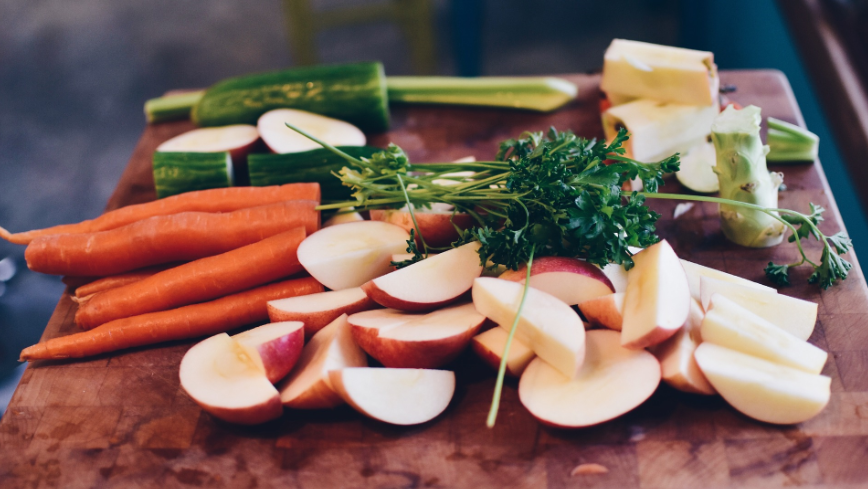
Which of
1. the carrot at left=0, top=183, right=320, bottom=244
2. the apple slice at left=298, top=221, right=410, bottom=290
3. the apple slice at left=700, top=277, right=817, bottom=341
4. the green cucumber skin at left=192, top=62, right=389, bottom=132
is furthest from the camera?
the green cucumber skin at left=192, top=62, right=389, bottom=132

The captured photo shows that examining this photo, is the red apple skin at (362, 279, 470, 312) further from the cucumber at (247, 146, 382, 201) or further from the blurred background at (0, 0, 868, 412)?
the blurred background at (0, 0, 868, 412)

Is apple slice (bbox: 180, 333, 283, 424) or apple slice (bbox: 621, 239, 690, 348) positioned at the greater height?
apple slice (bbox: 621, 239, 690, 348)

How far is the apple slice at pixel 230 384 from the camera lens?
1695 mm

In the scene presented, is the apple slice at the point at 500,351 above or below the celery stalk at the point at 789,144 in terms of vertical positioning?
below

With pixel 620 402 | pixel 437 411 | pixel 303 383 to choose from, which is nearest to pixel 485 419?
pixel 437 411

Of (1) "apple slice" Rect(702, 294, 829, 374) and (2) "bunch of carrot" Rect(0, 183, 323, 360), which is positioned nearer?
(1) "apple slice" Rect(702, 294, 829, 374)

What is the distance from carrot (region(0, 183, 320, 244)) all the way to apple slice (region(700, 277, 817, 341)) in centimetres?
142

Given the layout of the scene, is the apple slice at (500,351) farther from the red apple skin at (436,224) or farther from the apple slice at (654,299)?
the red apple skin at (436,224)

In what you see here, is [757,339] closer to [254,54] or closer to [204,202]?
[204,202]

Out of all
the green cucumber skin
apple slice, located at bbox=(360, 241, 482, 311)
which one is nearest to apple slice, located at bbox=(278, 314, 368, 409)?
apple slice, located at bbox=(360, 241, 482, 311)

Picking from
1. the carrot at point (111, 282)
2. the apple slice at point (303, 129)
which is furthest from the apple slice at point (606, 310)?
the carrot at point (111, 282)

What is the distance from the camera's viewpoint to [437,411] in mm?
1743

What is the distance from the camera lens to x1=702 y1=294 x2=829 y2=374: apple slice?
168 cm

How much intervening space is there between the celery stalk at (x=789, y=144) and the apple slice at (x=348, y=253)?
1.52m
